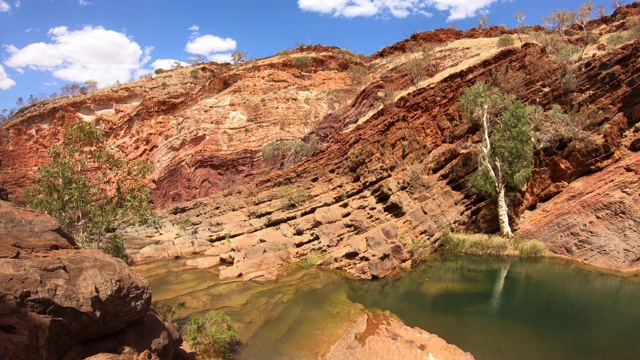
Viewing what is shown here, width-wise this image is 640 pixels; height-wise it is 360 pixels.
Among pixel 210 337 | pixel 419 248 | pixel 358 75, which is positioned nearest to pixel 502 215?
pixel 419 248

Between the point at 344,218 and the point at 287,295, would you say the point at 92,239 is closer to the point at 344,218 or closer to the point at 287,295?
the point at 287,295

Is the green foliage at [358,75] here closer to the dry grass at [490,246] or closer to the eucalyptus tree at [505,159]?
the eucalyptus tree at [505,159]

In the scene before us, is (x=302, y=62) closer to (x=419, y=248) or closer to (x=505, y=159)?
(x=505, y=159)

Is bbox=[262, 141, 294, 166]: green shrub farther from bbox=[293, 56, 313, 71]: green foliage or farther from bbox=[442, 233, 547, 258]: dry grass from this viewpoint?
bbox=[442, 233, 547, 258]: dry grass

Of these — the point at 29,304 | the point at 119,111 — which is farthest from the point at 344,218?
the point at 119,111

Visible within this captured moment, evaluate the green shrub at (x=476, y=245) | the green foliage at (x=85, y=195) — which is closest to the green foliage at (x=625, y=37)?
the green shrub at (x=476, y=245)

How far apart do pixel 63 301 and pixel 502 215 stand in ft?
66.4

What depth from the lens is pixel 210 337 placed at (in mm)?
9141

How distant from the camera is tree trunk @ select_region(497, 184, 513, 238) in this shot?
20.3m

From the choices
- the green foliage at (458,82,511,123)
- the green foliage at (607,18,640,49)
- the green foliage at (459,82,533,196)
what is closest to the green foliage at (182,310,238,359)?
the green foliage at (459,82,533,196)

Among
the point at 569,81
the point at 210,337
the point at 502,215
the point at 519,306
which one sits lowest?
the point at 519,306

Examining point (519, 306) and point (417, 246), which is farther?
point (417, 246)

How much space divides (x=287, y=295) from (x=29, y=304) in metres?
9.89

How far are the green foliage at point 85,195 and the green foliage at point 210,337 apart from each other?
4.49 meters
